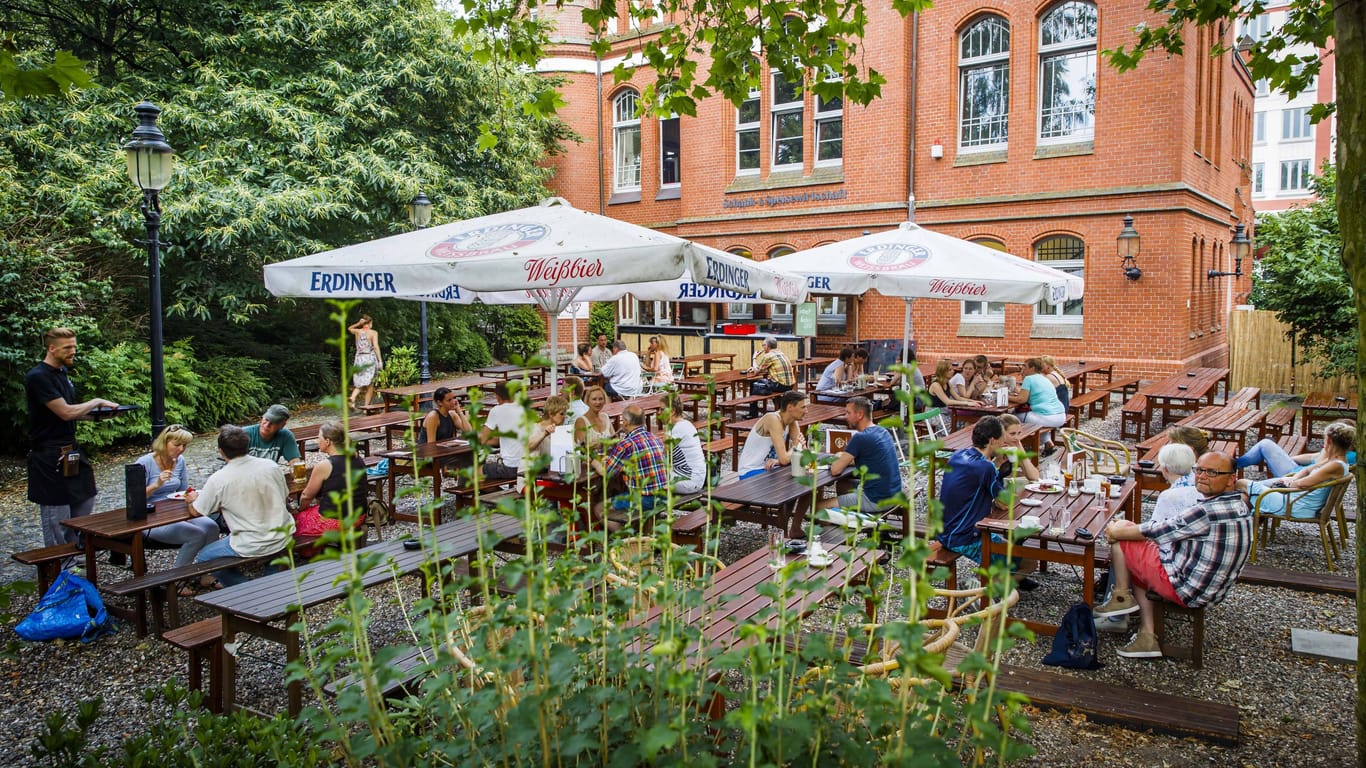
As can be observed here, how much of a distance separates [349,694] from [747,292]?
5122 mm

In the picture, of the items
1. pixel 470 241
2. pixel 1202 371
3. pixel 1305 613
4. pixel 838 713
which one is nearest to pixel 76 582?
pixel 470 241

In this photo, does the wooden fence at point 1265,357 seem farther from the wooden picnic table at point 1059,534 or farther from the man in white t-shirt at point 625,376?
the wooden picnic table at point 1059,534

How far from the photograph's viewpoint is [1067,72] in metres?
17.0

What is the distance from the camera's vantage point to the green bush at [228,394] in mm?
12770

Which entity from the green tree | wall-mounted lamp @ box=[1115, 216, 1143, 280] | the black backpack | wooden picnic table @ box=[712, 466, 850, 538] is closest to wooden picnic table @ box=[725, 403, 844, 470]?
wooden picnic table @ box=[712, 466, 850, 538]

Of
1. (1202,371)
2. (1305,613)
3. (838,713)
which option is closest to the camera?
(838,713)

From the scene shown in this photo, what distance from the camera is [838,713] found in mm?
2551

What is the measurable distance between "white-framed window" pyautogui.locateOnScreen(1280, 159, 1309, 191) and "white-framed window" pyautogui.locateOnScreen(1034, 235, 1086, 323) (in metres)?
38.6

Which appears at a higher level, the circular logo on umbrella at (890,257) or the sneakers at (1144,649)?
the circular logo on umbrella at (890,257)

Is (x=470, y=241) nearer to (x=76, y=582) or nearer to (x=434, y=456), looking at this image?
(x=434, y=456)

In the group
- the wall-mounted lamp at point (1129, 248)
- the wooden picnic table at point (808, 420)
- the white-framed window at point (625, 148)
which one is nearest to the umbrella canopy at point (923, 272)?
the wooden picnic table at point (808, 420)

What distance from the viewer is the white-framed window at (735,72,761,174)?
20.7 meters

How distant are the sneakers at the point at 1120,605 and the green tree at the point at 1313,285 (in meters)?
9.83

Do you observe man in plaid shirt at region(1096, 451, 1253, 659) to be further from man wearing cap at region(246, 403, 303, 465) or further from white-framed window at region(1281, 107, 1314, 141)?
white-framed window at region(1281, 107, 1314, 141)
